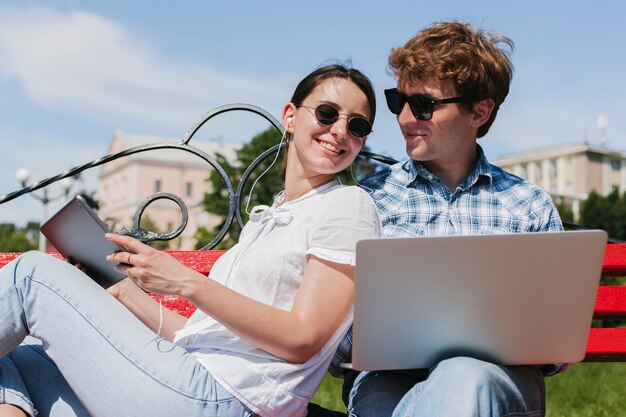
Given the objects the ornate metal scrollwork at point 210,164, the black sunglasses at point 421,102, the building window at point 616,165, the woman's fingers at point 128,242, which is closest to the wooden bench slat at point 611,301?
the ornate metal scrollwork at point 210,164

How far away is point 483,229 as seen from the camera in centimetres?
285

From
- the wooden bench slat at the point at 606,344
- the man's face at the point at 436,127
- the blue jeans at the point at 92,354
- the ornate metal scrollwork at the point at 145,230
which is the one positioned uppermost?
the man's face at the point at 436,127

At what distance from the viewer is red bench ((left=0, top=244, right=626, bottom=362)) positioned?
3.11 meters

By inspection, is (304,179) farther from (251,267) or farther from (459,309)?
(459,309)

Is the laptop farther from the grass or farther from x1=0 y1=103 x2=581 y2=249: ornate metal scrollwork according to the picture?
the grass

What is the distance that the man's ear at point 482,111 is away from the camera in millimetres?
2982

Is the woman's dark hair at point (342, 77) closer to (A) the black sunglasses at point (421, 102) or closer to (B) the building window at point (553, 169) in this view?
(A) the black sunglasses at point (421, 102)

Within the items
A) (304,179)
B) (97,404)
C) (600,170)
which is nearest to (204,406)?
(97,404)

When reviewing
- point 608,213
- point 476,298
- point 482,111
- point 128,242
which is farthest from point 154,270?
point 608,213

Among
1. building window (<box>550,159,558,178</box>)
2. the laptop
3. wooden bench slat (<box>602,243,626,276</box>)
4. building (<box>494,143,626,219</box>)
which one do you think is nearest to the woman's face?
the laptop

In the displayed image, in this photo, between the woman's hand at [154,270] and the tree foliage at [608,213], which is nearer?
the woman's hand at [154,270]

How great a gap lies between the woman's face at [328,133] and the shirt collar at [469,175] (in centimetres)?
27

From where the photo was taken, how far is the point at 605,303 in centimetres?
313

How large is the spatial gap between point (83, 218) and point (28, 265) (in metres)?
0.20
